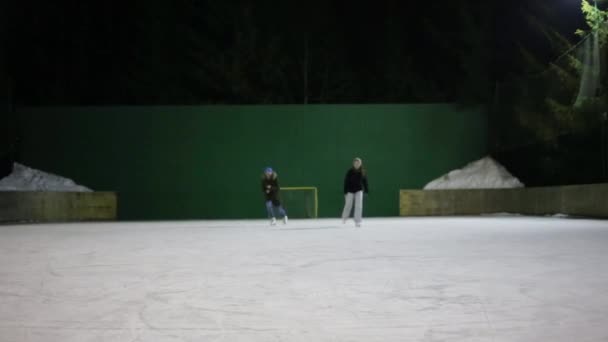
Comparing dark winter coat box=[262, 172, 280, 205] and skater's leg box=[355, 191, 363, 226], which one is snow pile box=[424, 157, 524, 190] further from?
skater's leg box=[355, 191, 363, 226]

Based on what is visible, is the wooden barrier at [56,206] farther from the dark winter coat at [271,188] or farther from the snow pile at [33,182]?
the dark winter coat at [271,188]

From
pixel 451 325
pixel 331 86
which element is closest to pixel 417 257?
pixel 451 325

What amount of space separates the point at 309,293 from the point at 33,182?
2165 cm

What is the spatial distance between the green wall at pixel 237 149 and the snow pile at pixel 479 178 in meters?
0.39

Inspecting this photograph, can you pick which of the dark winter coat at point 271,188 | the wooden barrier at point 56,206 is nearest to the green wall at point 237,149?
the wooden barrier at point 56,206

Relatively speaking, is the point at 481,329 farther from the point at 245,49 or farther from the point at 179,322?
the point at 245,49

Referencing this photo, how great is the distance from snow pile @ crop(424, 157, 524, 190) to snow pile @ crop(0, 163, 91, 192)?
13.2m

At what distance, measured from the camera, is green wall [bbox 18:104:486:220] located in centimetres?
2666

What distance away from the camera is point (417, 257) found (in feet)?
30.3

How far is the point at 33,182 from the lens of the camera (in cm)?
2558

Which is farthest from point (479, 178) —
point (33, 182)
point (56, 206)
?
point (33, 182)

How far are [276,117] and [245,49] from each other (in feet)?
43.0

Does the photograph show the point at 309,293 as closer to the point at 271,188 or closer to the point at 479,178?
the point at 271,188

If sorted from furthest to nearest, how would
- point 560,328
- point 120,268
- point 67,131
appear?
1. point 67,131
2. point 120,268
3. point 560,328
